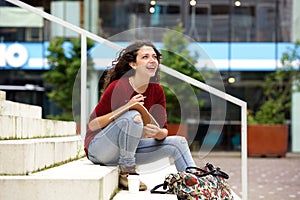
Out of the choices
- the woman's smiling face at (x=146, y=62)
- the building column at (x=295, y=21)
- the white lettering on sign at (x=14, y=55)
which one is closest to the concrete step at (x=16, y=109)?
the woman's smiling face at (x=146, y=62)

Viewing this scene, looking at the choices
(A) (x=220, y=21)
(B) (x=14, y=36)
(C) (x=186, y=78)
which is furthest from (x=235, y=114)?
(C) (x=186, y=78)

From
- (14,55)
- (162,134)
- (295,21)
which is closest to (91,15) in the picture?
(14,55)

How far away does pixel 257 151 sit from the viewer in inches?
588

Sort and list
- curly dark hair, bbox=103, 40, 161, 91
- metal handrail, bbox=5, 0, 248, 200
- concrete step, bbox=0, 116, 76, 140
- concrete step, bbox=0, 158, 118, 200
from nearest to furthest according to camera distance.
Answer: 1. concrete step, bbox=0, 158, 118, 200
2. concrete step, bbox=0, 116, 76, 140
3. curly dark hair, bbox=103, 40, 161, 91
4. metal handrail, bbox=5, 0, 248, 200

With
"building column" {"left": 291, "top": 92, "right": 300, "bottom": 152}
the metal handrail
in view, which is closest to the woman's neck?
the metal handrail

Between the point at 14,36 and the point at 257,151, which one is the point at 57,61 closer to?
the point at 14,36

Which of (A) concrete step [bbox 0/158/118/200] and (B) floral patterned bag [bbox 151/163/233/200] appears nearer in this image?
(A) concrete step [bbox 0/158/118/200]

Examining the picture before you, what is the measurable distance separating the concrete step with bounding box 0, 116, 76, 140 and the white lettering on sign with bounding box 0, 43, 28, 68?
444 inches

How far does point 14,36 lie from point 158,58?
496 inches

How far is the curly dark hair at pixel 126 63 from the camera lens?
13.1 feet

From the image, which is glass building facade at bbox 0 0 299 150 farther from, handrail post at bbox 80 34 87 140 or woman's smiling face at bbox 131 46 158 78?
woman's smiling face at bbox 131 46 158 78

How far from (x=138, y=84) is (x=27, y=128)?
716 millimetres

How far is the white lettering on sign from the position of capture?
52.8 feet

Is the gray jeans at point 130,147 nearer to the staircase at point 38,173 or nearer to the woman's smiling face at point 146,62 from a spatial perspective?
the staircase at point 38,173
